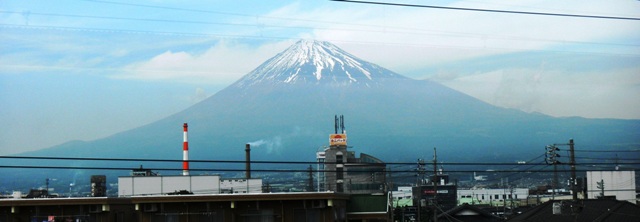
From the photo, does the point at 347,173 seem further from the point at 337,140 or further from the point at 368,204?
the point at 368,204

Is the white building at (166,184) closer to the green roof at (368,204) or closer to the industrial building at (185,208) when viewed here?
the green roof at (368,204)

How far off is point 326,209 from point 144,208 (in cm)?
611

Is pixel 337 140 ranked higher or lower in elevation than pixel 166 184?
higher

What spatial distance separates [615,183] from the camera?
61.5 m

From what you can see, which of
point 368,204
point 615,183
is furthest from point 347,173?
point 368,204

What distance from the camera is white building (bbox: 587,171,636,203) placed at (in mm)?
59513

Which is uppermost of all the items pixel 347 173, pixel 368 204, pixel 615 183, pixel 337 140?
pixel 337 140

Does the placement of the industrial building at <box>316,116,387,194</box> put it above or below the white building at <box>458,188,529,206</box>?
above

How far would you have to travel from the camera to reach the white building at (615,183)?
5951cm

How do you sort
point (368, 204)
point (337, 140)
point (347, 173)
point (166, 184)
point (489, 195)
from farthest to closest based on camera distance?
point (489, 195), point (347, 173), point (337, 140), point (166, 184), point (368, 204)

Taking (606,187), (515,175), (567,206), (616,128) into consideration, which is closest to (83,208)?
(567,206)

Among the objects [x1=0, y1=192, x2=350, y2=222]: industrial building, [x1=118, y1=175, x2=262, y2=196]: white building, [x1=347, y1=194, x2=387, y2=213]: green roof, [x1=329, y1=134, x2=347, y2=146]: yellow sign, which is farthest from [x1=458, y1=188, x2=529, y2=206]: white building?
[x1=0, y1=192, x2=350, y2=222]: industrial building

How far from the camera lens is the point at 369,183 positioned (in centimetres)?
7969

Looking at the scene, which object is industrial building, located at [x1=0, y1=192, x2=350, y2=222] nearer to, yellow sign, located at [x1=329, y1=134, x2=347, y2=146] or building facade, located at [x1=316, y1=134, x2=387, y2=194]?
building facade, located at [x1=316, y1=134, x2=387, y2=194]
